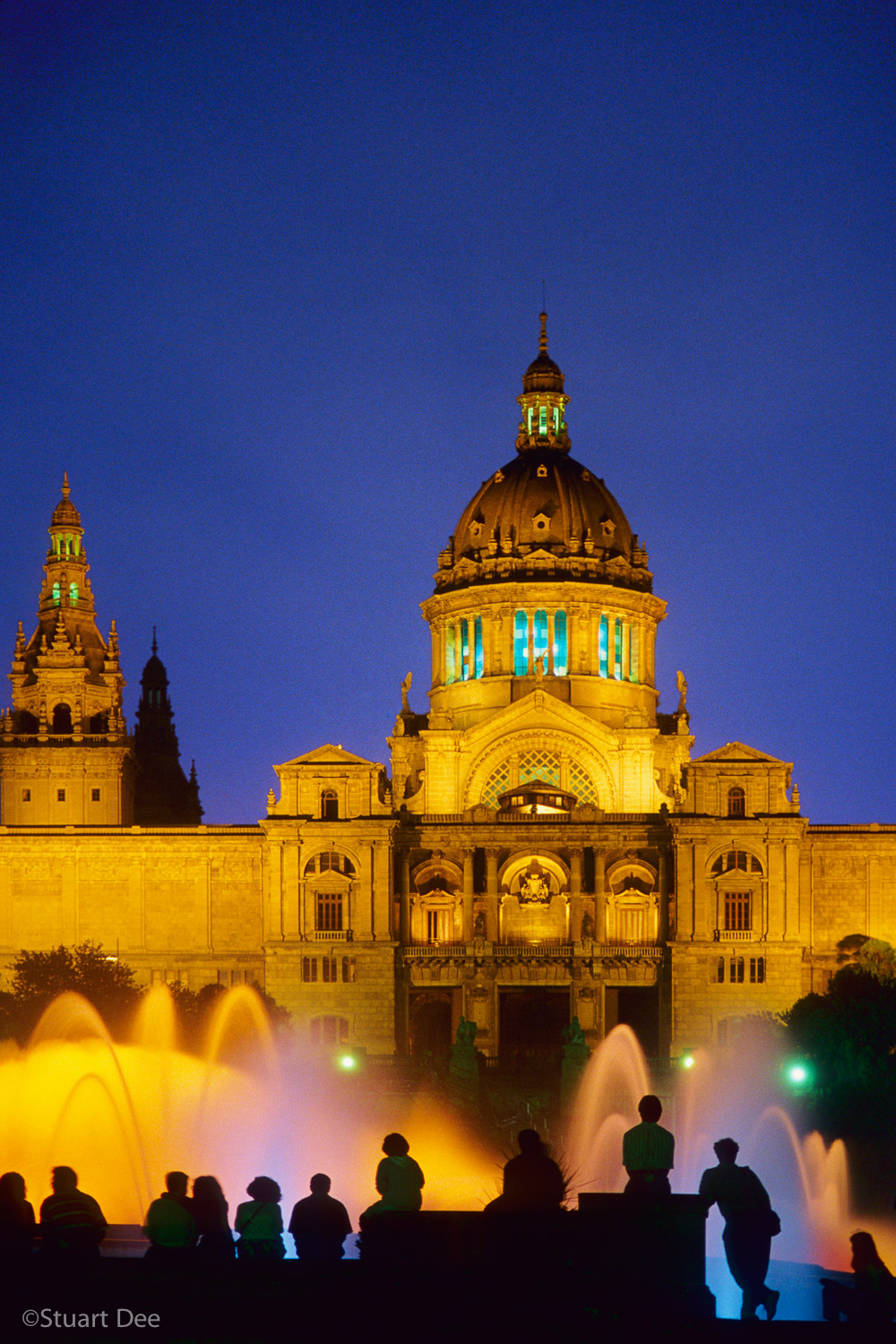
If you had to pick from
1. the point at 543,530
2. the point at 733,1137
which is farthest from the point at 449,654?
the point at 733,1137

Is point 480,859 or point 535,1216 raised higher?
point 480,859

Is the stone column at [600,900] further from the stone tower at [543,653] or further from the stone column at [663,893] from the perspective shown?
the stone tower at [543,653]

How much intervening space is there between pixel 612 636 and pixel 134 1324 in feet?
304

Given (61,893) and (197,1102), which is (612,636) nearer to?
(61,893)

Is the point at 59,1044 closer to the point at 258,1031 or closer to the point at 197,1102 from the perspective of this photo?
the point at 197,1102

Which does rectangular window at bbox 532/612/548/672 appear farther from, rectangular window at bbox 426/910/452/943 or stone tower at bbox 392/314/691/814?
rectangular window at bbox 426/910/452/943

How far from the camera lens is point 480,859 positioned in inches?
3819

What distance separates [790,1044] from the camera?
76.9 metres

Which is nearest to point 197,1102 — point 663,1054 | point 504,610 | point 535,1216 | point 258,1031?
point 258,1031

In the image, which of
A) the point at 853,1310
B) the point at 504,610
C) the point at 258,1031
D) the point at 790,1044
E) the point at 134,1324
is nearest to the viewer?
the point at 134,1324

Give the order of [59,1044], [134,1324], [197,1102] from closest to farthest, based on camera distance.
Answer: [134,1324]
[197,1102]
[59,1044]

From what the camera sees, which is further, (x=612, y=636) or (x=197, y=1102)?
(x=612, y=636)

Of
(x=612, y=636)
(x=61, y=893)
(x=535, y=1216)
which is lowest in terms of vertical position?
(x=535, y=1216)

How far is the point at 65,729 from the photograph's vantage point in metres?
105
